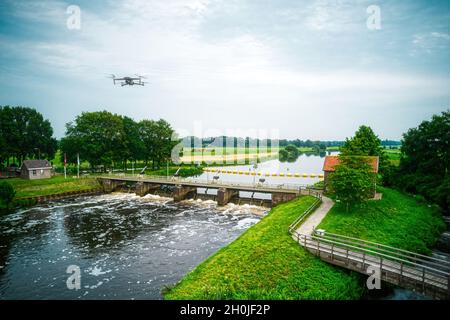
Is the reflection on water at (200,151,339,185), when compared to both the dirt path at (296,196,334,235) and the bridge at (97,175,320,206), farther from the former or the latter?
the dirt path at (296,196,334,235)

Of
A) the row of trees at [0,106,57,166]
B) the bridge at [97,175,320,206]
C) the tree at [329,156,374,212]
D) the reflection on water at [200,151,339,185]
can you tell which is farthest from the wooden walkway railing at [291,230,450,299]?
the row of trees at [0,106,57,166]

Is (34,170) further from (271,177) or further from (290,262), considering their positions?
(290,262)

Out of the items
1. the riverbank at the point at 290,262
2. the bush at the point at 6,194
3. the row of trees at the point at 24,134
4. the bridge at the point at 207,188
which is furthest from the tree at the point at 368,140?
the row of trees at the point at 24,134

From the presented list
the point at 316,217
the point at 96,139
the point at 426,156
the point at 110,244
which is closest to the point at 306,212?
the point at 316,217

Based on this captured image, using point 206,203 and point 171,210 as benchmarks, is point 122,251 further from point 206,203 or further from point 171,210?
point 206,203

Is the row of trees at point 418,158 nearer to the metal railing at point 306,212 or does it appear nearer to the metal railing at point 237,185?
the metal railing at point 306,212

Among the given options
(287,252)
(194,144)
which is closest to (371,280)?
(287,252)
